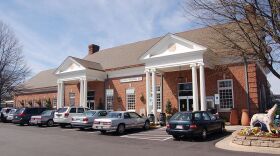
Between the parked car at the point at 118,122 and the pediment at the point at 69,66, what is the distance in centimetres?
1479

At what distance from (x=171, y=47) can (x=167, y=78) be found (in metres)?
4.00

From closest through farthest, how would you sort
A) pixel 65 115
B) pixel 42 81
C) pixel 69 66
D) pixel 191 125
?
pixel 191 125
pixel 65 115
pixel 69 66
pixel 42 81

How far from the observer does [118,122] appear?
18578mm

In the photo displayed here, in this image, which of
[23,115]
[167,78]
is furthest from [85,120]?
[167,78]

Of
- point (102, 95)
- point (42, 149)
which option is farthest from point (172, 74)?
point (42, 149)

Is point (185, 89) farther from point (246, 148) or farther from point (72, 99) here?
point (72, 99)

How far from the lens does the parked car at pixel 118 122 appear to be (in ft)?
59.9

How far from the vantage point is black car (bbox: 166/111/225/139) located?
48.1 feet

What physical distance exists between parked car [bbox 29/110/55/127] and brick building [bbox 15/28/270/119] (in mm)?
6164

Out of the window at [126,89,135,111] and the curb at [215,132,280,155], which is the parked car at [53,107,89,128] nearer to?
the window at [126,89,135,111]

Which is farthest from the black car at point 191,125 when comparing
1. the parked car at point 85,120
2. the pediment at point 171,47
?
the pediment at point 171,47

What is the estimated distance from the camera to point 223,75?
2502 centimetres

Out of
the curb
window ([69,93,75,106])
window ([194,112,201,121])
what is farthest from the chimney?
the curb

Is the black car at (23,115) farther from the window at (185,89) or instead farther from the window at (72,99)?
the window at (185,89)
